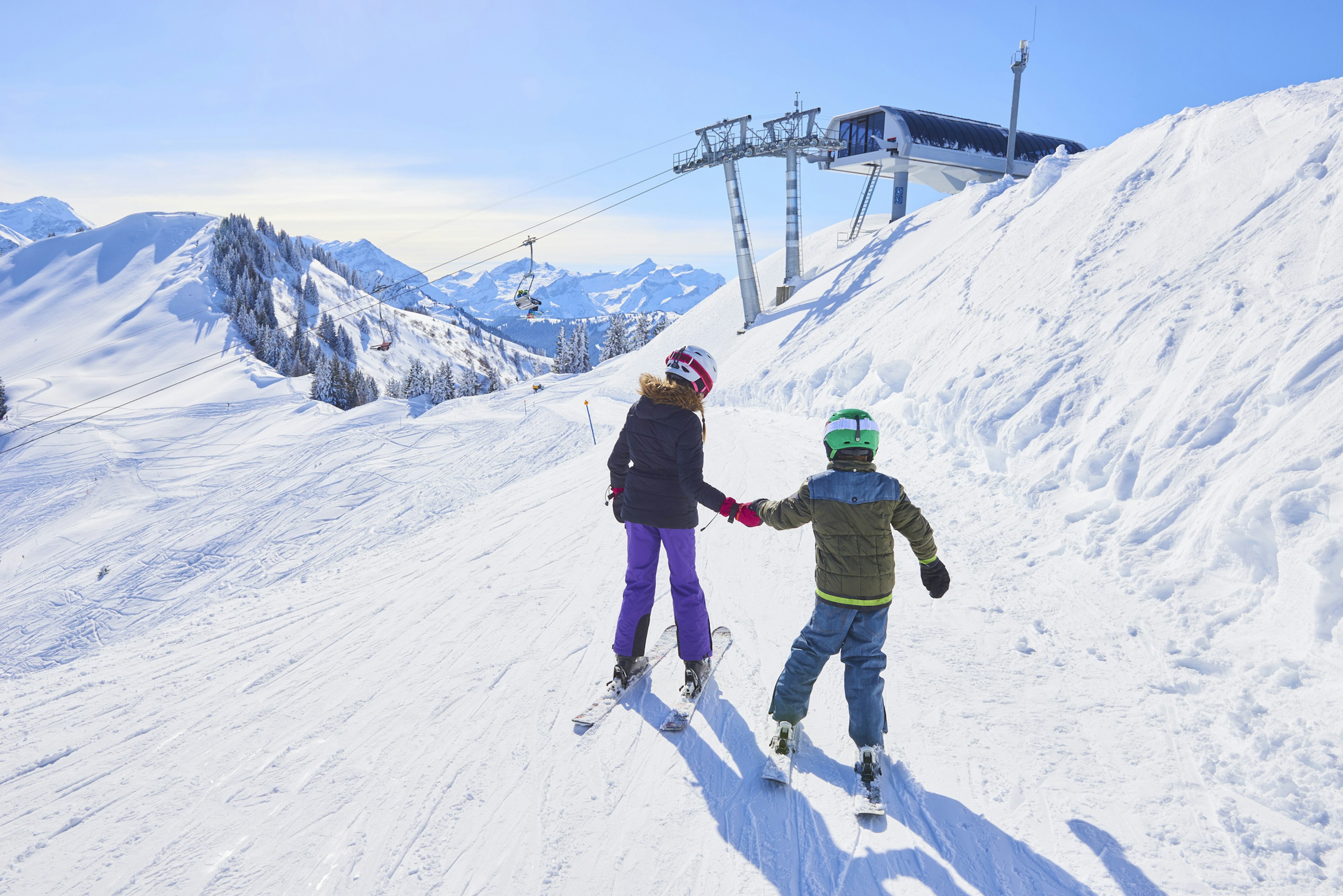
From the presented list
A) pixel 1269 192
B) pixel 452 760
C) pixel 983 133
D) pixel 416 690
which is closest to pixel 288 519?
pixel 416 690

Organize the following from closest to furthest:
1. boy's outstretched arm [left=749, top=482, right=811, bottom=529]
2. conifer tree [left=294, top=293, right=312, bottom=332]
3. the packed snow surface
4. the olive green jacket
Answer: the packed snow surface, the olive green jacket, boy's outstretched arm [left=749, top=482, right=811, bottom=529], conifer tree [left=294, top=293, right=312, bottom=332]

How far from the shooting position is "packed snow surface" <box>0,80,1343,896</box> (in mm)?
3127

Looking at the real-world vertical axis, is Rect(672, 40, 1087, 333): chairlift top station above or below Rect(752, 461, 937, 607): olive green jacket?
above

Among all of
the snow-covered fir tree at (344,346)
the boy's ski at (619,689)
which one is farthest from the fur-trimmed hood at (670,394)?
the snow-covered fir tree at (344,346)

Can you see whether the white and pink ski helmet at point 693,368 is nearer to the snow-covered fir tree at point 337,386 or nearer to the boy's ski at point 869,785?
the boy's ski at point 869,785

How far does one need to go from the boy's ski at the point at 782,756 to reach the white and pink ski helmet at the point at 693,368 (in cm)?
208

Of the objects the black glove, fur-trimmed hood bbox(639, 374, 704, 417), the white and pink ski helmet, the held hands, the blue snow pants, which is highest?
the white and pink ski helmet

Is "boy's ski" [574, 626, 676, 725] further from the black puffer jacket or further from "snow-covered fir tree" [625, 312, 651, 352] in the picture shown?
"snow-covered fir tree" [625, 312, 651, 352]

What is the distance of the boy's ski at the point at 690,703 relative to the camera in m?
4.03

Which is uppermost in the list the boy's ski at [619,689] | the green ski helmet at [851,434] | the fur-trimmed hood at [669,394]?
the fur-trimmed hood at [669,394]

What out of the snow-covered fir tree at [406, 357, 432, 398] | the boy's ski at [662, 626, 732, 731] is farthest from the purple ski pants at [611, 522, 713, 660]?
the snow-covered fir tree at [406, 357, 432, 398]

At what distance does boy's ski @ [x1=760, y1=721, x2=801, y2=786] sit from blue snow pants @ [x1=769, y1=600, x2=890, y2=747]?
216 mm

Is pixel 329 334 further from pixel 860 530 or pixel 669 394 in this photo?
pixel 860 530

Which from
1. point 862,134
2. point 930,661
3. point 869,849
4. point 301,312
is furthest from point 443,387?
point 869,849
